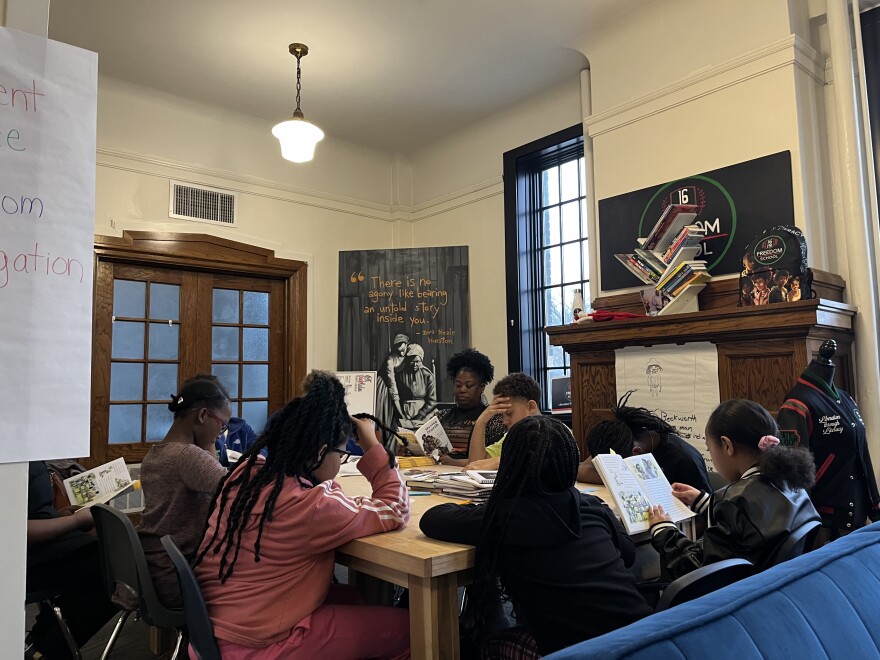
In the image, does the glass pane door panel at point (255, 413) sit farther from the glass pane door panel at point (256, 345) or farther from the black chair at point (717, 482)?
the black chair at point (717, 482)

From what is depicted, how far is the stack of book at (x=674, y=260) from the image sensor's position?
3.47 meters

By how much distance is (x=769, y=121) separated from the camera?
346 centimetres

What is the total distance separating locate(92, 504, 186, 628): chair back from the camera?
1810mm

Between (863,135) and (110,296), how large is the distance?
15.7ft

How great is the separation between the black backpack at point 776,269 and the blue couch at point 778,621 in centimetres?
214

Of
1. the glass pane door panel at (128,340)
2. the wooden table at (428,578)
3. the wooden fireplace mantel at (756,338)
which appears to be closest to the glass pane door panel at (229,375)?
the glass pane door panel at (128,340)

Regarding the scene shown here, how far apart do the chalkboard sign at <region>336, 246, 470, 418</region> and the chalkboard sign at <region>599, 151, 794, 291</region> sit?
164 cm

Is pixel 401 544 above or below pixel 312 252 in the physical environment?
below

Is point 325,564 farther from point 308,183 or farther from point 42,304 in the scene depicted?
point 308,183

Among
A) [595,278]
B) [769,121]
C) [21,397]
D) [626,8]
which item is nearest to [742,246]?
[769,121]

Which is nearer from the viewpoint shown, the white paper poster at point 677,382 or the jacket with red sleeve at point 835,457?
the jacket with red sleeve at point 835,457

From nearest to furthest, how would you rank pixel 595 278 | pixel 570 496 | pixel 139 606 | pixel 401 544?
pixel 570 496 < pixel 401 544 < pixel 139 606 < pixel 595 278

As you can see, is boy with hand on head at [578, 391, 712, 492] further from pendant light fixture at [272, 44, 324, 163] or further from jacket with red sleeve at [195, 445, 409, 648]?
pendant light fixture at [272, 44, 324, 163]

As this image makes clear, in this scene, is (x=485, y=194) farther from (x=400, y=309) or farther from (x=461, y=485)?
(x=461, y=485)
